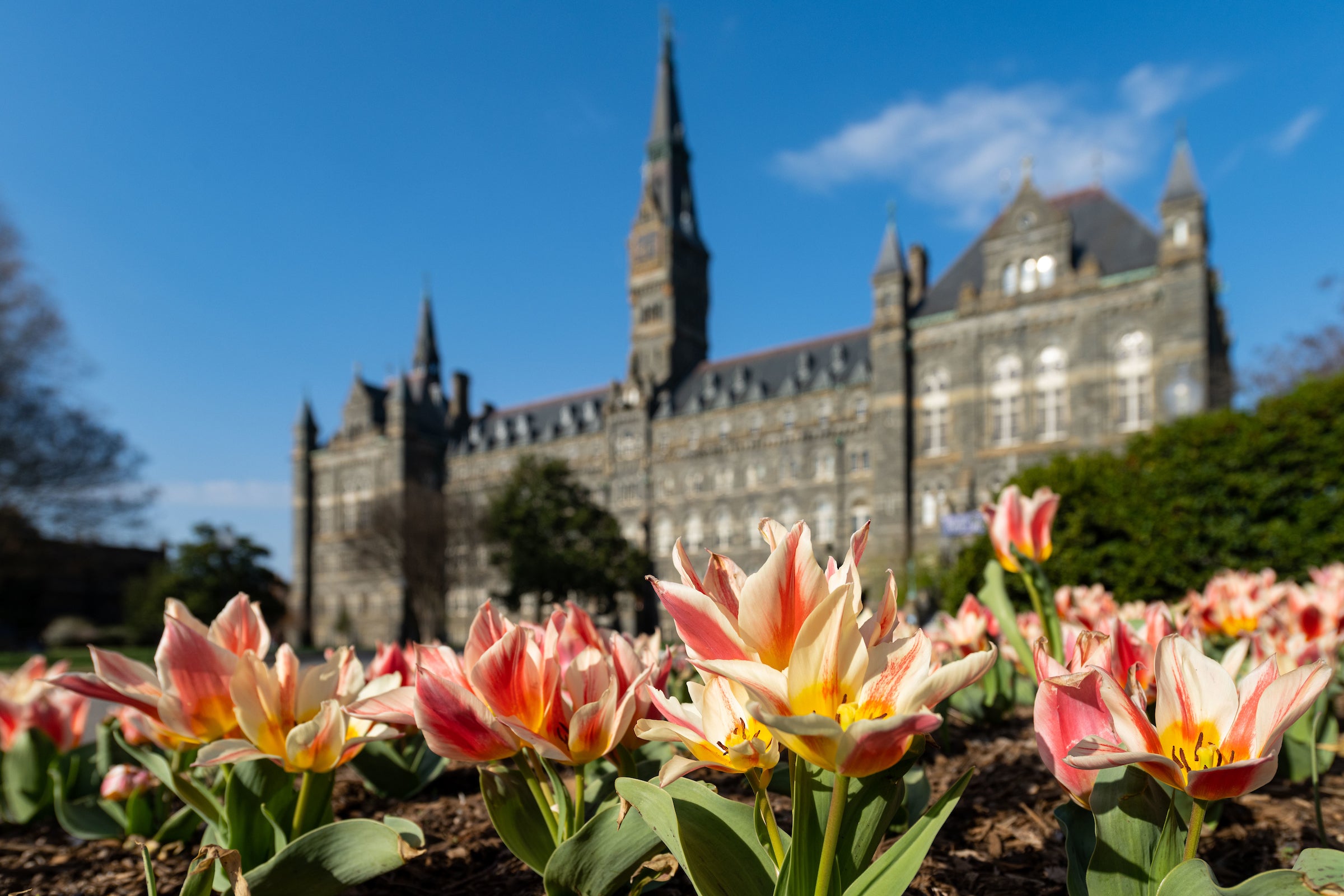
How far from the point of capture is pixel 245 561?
37.5 m

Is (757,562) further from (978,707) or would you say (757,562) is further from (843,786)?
(843,786)

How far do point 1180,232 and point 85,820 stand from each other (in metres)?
36.4

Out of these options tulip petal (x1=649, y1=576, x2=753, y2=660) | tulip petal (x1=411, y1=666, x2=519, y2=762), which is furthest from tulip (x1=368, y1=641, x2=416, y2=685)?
tulip petal (x1=649, y1=576, x2=753, y2=660)

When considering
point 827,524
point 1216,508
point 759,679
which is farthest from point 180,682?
point 827,524

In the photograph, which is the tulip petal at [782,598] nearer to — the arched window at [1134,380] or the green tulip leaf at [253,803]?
the green tulip leaf at [253,803]

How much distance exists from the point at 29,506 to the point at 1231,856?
28.5m

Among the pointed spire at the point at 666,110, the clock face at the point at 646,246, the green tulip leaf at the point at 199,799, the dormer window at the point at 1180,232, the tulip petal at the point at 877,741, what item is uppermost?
the pointed spire at the point at 666,110

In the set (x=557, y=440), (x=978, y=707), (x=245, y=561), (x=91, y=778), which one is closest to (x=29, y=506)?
(x=245, y=561)

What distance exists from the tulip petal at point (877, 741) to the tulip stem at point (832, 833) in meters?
0.09

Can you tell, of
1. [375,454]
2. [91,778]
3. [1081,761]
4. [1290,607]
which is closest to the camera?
[1081,761]

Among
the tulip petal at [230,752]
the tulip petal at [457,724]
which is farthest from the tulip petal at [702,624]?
the tulip petal at [230,752]

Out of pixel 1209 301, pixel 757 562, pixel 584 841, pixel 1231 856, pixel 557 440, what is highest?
pixel 1209 301

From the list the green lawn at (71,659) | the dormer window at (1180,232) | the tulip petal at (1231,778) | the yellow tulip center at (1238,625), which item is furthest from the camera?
the dormer window at (1180,232)

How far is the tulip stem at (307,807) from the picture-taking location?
75.0 inches
